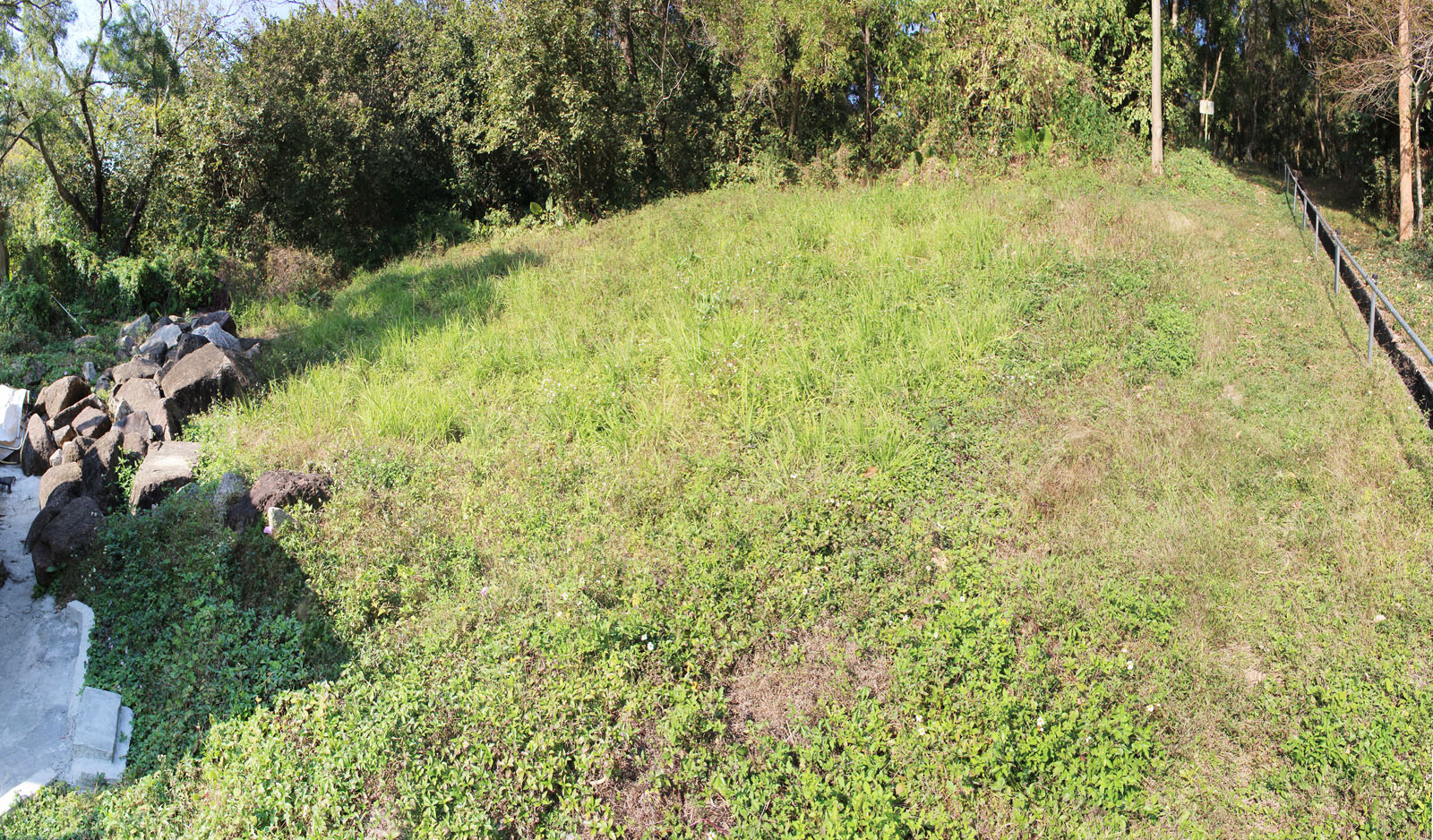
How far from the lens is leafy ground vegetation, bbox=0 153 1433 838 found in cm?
405

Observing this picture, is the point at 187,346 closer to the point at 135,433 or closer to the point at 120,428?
the point at 120,428

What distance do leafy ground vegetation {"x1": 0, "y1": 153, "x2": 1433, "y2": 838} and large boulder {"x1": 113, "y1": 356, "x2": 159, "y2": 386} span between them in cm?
144

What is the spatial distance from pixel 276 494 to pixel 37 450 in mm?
3526

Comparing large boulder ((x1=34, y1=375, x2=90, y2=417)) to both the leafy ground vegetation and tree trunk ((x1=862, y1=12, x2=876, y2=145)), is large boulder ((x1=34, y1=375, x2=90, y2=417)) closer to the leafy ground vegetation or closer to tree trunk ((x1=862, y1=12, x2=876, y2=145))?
the leafy ground vegetation

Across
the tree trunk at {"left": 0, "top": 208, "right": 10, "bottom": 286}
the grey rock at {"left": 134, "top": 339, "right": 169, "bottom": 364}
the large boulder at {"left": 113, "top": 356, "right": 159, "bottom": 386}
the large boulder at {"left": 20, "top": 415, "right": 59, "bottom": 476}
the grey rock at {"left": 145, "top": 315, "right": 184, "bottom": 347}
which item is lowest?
the large boulder at {"left": 20, "top": 415, "right": 59, "bottom": 476}

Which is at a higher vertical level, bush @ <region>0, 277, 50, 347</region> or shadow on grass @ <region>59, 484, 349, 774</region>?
bush @ <region>0, 277, 50, 347</region>

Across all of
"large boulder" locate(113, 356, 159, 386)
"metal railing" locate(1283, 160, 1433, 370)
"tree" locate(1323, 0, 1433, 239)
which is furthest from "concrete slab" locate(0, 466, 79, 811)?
"tree" locate(1323, 0, 1433, 239)

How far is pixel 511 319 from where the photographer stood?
995 cm

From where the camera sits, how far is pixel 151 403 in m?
8.17

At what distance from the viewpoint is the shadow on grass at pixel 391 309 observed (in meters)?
9.73

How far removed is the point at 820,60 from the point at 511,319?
10.4 metres

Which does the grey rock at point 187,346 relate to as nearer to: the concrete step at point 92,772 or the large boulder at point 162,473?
the large boulder at point 162,473

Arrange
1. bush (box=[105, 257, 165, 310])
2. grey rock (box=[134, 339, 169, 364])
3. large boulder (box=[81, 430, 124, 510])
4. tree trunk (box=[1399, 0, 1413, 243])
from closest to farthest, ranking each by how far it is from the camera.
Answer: large boulder (box=[81, 430, 124, 510])
grey rock (box=[134, 339, 169, 364])
bush (box=[105, 257, 165, 310])
tree trunk (box=[1399, 0, 1413, 243])

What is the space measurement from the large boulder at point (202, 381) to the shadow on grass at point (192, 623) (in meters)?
2.17
